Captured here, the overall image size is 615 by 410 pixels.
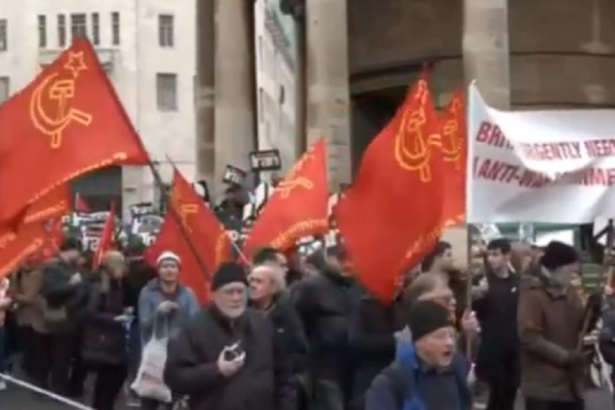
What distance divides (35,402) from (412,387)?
12.6 meters

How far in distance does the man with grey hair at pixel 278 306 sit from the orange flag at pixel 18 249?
1673 mm

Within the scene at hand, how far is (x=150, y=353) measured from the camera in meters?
13.9

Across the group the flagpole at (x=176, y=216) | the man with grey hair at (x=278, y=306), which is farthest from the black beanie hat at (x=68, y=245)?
the man with grey hair at (x=278, y=306)

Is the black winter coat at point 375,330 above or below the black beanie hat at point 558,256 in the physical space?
below

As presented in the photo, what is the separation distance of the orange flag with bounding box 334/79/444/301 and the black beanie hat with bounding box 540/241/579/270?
75 cm

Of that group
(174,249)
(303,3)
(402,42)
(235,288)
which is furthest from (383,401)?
(303,3)

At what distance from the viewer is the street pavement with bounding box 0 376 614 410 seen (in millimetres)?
17438

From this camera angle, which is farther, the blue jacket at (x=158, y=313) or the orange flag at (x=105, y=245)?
the orange flag at (x=105, y=245)

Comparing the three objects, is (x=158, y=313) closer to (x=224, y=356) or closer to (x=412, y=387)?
(x=224, y=356)

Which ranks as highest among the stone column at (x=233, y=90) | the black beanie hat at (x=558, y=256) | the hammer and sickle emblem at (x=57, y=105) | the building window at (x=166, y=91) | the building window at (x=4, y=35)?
the building window at (x=4, y=35)

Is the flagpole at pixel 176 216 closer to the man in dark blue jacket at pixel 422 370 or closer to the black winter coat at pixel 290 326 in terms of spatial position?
the black winter coat at pixel 290 326

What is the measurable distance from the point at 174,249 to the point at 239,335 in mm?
5861

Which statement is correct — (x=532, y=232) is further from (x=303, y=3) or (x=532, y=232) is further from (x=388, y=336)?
(x=303, y=3)

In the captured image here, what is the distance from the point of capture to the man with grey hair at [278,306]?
12367mm
